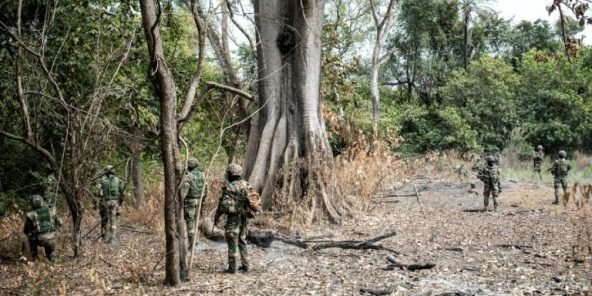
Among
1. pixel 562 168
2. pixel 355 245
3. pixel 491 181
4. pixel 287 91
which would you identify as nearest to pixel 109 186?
pixel 287 91

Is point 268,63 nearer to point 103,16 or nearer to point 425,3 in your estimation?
point 103,16

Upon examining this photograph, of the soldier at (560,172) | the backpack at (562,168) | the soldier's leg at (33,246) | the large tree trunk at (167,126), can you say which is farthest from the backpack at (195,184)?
the backpack at (562,168)

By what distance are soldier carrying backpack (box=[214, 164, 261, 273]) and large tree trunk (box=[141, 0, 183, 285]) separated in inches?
36.3

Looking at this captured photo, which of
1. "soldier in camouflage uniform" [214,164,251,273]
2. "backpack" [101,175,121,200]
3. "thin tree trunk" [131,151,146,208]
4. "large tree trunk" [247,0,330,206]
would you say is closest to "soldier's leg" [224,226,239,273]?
"soldier in camouflage uniform" [214,164,251,273]

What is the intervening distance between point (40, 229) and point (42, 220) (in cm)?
14

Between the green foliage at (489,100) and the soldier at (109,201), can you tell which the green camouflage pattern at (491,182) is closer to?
the soldier at (109,201)

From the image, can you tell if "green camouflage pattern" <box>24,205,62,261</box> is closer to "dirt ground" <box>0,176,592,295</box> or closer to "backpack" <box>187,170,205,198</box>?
"dirt ground" <box>0,176,592,295</box>

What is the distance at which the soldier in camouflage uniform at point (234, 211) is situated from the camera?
23.4 feet

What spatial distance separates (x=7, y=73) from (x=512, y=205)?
36.1 feet

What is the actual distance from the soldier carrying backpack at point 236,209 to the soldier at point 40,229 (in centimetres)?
317

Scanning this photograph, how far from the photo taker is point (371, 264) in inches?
300

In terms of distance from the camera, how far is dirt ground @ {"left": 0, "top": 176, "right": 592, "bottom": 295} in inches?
253

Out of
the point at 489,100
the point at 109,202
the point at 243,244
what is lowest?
the point at 243,244

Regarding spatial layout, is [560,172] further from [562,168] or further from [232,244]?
[232,244]
